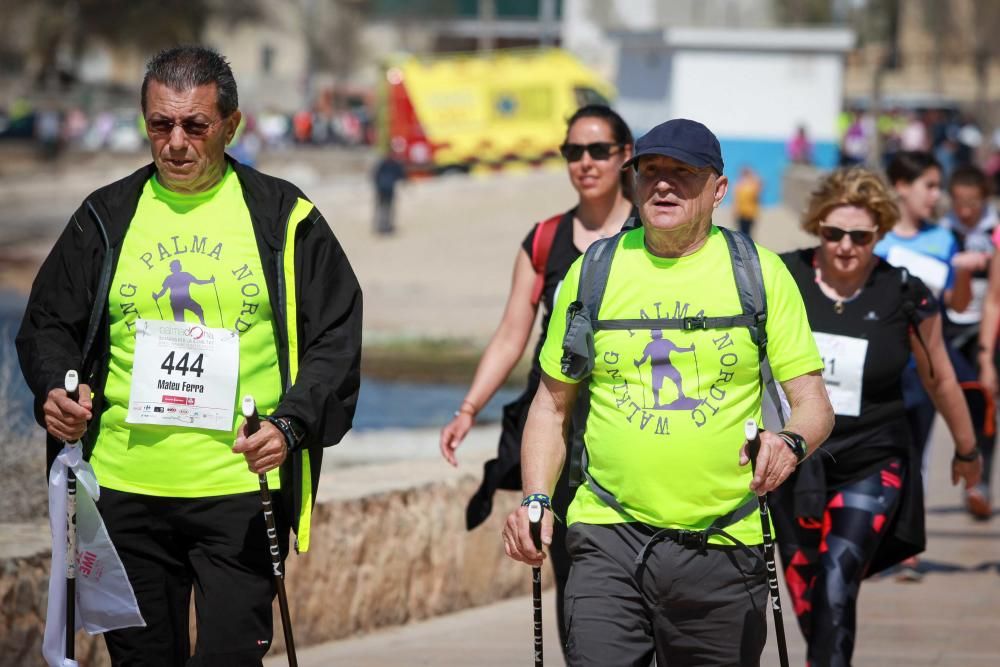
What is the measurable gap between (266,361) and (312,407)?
23 centimetres

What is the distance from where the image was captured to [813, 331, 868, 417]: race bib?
5.74 metres

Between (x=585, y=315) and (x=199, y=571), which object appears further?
(x=199, y=571)

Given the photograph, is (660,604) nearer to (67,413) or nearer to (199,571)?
(199,571)

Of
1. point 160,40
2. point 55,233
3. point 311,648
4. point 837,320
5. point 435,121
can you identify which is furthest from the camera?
point 160,40

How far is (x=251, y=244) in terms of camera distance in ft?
14.2

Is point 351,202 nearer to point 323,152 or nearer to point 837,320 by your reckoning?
point 323,152

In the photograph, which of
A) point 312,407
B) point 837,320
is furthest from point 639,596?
point 837,320

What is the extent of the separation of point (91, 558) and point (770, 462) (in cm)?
169

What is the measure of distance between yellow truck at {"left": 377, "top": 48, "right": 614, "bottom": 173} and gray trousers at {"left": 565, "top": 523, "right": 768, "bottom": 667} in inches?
1465

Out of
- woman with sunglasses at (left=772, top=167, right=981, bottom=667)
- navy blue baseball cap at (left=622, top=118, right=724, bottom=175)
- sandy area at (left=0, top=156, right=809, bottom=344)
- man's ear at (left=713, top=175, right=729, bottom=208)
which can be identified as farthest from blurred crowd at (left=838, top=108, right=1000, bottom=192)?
navy blue baseball cap at (left=622, top=118, right=724, bottom=175)

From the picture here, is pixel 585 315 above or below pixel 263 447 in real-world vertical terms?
above

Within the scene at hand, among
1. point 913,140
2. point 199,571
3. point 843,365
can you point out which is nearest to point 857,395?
point 843,365

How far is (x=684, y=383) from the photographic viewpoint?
4.13m

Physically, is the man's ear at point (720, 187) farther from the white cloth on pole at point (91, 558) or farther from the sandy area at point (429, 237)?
the sandy area at point (429, 237)
